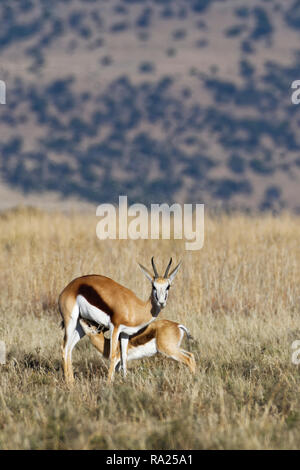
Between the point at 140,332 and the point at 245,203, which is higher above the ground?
the point at 245,203

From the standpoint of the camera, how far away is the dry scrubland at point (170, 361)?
5.94 meters

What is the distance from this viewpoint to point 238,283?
12.5m

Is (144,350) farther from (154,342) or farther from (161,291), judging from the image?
(161,291)

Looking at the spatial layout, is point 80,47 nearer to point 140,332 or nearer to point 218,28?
point 218,28

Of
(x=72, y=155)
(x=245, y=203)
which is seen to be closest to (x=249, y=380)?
(x=245, y=203)

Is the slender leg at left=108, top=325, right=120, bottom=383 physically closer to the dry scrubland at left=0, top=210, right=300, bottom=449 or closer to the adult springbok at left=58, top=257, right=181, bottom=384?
the adult springbok at left=58, top=257, right=181, bottom=384

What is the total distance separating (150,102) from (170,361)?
6629 cm

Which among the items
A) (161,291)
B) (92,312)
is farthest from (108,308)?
(161,291)

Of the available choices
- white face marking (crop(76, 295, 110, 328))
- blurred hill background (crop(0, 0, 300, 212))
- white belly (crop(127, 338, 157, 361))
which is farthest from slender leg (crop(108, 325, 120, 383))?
blurred hill background (crop(0, 0, 300, 212))

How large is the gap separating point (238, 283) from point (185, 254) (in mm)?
1716

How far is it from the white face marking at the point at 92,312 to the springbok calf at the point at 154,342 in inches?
16.6

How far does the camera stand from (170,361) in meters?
8.73

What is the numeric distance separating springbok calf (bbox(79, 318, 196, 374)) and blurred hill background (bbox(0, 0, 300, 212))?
3733 centimetres

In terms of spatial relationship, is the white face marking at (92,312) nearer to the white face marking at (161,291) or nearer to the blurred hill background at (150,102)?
the white face marking at (161,291)
